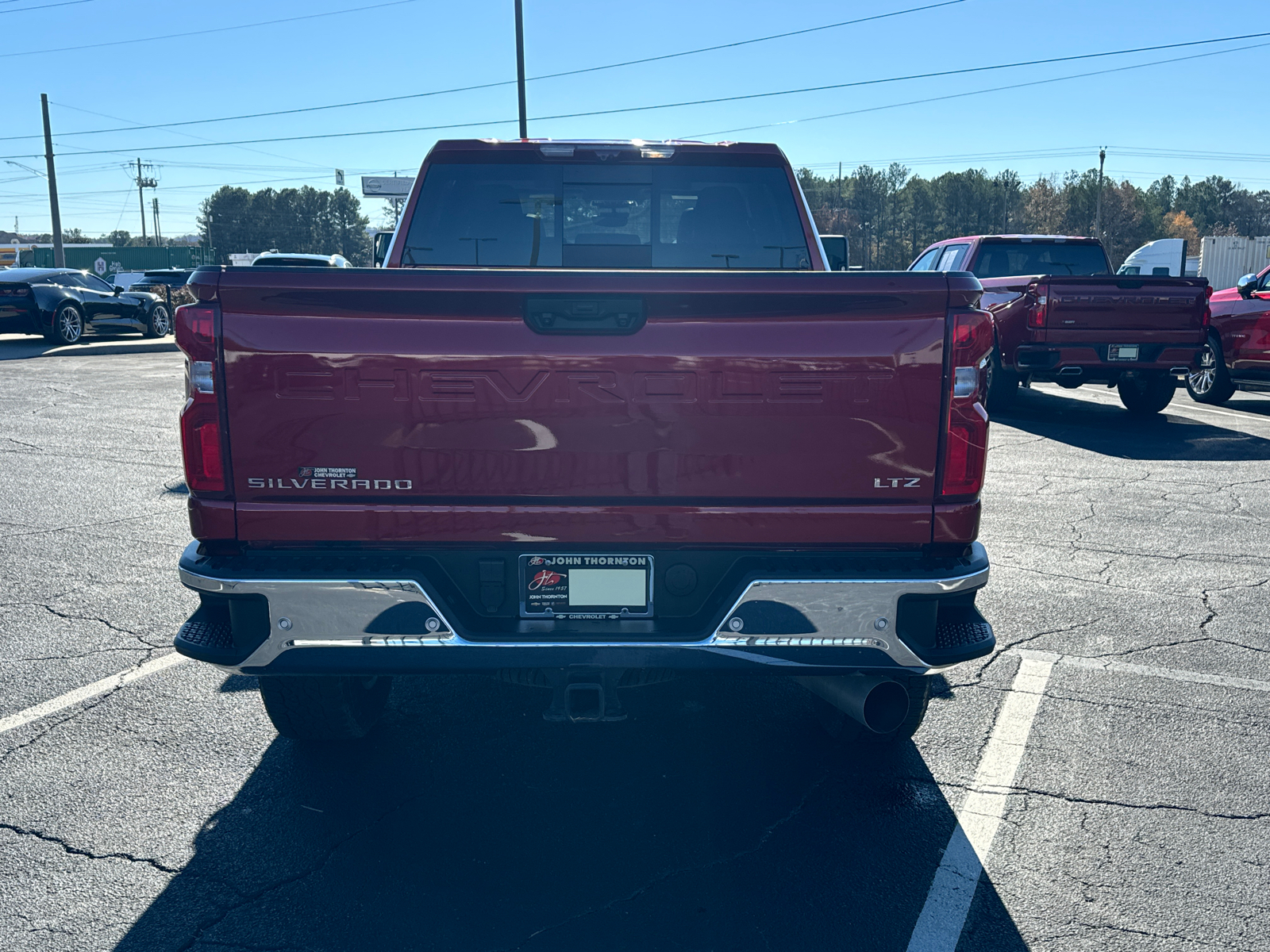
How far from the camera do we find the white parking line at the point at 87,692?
4070mm

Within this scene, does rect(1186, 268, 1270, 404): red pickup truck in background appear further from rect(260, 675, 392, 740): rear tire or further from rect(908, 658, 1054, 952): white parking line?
rect(260, 675, 392, 740): rear tire

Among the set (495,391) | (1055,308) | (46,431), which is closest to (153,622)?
(495,391)

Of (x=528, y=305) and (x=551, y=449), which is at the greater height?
(x=528, y=305)

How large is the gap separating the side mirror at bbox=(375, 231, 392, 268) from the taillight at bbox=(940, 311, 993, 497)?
3.27m

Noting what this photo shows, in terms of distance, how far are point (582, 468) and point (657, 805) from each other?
4.15ft

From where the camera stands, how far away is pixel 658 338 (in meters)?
2.82

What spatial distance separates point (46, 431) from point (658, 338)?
35.7ft

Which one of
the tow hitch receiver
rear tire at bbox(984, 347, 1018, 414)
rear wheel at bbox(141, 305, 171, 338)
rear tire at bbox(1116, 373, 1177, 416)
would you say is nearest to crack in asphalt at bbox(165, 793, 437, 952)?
the tow hitch receiver

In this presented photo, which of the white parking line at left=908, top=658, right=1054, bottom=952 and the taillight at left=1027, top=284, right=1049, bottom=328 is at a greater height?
the taillight at left=1027, top=284, right=1049, bottom=328

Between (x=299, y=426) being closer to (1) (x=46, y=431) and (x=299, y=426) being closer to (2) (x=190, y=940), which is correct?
(2) (x=190, y=940)

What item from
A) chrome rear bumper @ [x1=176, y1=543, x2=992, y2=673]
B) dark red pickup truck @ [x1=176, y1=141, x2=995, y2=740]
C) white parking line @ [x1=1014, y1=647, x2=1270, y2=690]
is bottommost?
white parking line @ [x1=1014, y1=647, x2=1270, y2=690]

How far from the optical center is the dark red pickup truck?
2789 millimetres

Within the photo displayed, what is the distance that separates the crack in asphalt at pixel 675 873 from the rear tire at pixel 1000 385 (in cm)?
997

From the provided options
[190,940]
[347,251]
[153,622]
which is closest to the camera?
[190,940]
